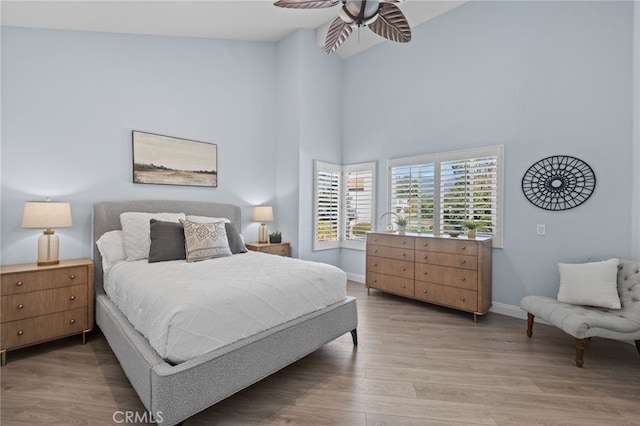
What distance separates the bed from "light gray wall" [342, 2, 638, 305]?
2.33 meters

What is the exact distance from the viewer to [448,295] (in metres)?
3.47

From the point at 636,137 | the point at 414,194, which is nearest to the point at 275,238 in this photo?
the point at 414,194

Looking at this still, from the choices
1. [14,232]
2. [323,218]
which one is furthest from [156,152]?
[323,218]

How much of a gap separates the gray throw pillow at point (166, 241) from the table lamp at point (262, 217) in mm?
1436

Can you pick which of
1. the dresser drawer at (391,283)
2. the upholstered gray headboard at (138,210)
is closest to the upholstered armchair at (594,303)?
the dresser drawer at (391,283)

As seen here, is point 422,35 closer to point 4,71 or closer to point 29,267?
point 4,71

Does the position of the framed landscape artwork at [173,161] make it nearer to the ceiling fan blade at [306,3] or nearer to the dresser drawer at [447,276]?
the ceiling fan blade at [306,3]

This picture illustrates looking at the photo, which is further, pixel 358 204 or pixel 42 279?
pixel 358 204

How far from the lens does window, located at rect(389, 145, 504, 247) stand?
357cm

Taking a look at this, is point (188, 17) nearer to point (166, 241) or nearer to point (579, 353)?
point (166, 241)

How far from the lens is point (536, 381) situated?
2162 mm

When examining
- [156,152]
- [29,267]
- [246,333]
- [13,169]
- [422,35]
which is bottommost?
[246,333]

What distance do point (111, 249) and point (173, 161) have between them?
1342mm

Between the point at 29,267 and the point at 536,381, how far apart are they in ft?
13.8
